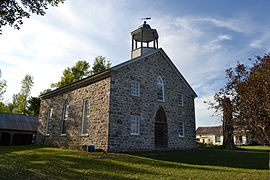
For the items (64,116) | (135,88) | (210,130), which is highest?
(135,88)

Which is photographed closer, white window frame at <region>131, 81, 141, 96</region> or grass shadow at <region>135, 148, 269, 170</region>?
grass shadow at <region>135, 148, 269, 170</region>

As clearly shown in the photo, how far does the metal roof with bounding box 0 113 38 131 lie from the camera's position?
27.7m

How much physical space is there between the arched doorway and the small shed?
19687 mm

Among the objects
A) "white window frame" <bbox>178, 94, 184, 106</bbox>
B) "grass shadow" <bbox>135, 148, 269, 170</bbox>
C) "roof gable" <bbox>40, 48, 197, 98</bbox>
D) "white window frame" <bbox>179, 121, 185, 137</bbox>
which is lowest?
"grass shadow" <bbox>135, 148, 269, 170</bbox>

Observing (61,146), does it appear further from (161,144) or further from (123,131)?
(161,144)

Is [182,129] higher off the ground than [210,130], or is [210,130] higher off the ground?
[182,129]

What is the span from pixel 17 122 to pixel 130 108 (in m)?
20.6

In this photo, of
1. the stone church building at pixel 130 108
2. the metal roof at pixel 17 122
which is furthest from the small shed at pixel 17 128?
the stone church building at pixel 130 108

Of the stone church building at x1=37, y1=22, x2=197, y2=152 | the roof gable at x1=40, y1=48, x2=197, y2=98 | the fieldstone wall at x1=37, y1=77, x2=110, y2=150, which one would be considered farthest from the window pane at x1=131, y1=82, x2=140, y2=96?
the fieldstone wall at x1=37, y1=77, x2=110, y2=150

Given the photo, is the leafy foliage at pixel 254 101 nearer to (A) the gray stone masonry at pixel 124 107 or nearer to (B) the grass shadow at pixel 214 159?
(B) the grass shadow at pixel 214 159

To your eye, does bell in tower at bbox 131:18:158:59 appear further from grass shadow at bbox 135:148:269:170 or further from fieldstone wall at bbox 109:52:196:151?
grass shadow at bbox 135:148:269:170

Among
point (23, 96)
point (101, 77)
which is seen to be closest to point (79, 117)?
point (101, 77)

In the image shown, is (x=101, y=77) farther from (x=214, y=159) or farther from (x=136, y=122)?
(x=214, y=159)

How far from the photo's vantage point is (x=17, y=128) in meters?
28.3
